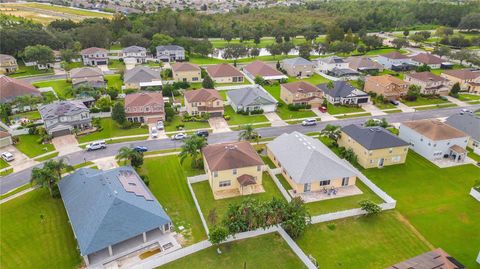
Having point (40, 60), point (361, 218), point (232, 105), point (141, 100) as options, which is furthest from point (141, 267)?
point (40, 60)

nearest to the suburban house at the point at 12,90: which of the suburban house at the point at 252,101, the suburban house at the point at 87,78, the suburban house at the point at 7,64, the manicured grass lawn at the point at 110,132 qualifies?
the suburban house at the point at 87,78

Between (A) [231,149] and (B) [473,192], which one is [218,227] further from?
(B) [473,192]

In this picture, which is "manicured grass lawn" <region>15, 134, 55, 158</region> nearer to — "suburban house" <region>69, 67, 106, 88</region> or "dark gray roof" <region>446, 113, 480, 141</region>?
"suburban house" <region>69, 67, 106, 88</region>

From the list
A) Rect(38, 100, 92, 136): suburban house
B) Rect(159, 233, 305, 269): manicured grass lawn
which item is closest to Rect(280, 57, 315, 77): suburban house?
Rect(38, 100, 92, 136): suburban house

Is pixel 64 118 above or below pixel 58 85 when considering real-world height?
above

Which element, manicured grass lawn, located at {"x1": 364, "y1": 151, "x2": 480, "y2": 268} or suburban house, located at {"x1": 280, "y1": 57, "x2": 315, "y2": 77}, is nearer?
manicured grass lawn, located at {"x1": 364, "y1": 151, "x2": 480, "y2": 268}

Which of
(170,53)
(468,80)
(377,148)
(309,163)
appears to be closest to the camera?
(309,163)

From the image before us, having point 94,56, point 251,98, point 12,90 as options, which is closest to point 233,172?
point 251,98

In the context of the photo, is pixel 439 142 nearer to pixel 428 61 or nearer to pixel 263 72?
pixel 263 72
